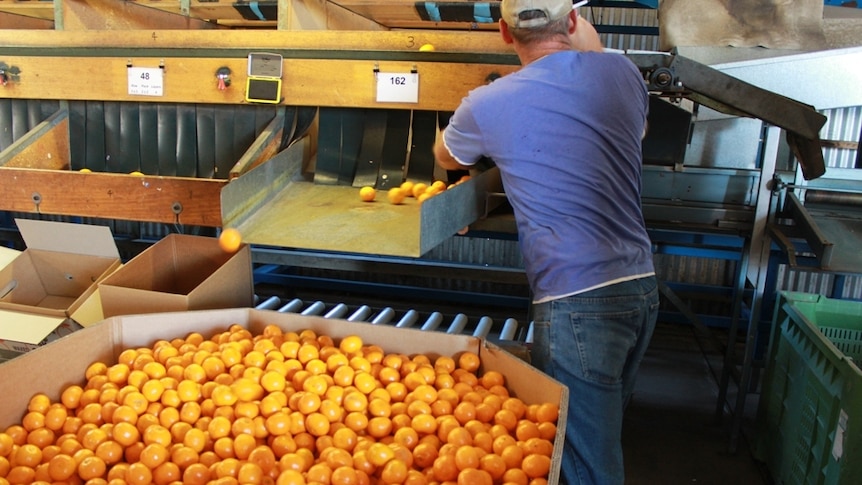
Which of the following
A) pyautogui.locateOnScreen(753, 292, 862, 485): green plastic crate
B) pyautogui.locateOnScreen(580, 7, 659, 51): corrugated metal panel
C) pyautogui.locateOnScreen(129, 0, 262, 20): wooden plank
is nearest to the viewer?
pyautogui.locateOnScreen(753, 292, 862, 485): green plastic crate

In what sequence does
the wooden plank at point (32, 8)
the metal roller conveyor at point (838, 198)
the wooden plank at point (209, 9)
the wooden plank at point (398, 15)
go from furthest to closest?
the wooden plank at point (32, 8), the wooden plank at point (209, 9), the wooden plank at point (398, 15), the metal roller conveyor at point (838, 198)

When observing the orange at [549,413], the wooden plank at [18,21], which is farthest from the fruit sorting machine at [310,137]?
the wooden plank at [18,21]

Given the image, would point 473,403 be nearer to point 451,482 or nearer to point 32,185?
point 451,482

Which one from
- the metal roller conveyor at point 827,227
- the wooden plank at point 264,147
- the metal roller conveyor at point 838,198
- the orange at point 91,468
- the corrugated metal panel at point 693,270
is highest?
the wooden plank at point 264,147

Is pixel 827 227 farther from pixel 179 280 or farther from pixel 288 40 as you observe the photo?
pixel 179 280

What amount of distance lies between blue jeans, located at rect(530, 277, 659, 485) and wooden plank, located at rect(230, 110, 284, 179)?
3.95ft

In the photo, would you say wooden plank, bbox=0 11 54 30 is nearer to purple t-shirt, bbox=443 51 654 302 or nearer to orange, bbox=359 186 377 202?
orange, bbox=359 186 377 202

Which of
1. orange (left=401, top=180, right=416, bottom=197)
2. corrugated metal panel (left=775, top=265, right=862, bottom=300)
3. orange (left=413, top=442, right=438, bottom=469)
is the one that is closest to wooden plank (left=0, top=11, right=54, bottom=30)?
orange (left=401, top=180, right=416, bottom=197)

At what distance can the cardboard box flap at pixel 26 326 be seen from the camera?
6.28ft

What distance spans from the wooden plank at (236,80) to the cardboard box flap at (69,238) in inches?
24.7

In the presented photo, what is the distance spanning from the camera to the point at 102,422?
1522 mm

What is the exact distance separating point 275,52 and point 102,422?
1497mm

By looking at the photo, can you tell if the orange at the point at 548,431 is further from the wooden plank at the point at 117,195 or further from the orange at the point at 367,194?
the wooden plank at the point at 117,195

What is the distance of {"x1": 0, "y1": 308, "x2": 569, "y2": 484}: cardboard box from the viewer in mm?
1503
